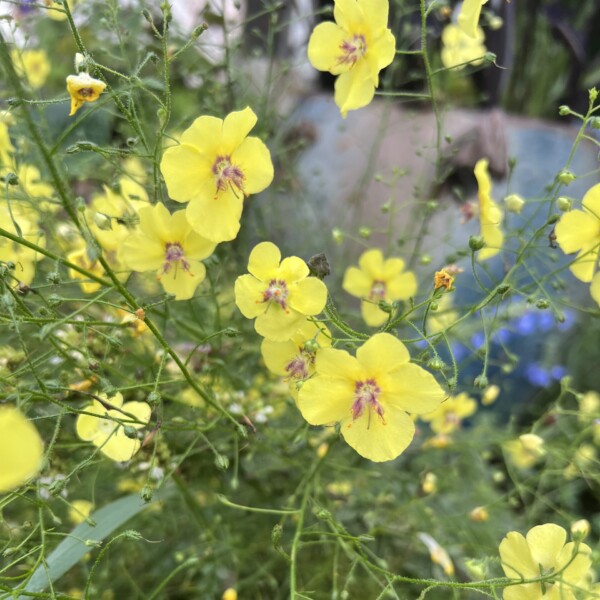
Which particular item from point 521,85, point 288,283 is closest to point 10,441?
point 288,283

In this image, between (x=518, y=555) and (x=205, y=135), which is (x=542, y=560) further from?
(x=205, y=135)

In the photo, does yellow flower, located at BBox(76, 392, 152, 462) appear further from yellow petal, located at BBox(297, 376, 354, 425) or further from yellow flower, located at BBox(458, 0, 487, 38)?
yellow flower, located at BBox(458, 0, 487, 38)

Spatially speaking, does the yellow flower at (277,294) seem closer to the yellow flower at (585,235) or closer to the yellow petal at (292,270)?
the yellow petal at (292,270)

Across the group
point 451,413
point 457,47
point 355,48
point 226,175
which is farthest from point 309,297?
point 457,47

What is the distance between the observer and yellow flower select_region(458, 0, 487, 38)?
0.49 meters

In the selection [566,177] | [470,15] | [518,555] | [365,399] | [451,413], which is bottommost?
[451,413]

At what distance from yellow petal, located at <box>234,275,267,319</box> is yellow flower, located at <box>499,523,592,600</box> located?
0.28 metres

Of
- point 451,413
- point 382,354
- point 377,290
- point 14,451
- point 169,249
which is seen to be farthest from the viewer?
point 451,413

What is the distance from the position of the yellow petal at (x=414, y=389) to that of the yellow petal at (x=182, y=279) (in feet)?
0.68

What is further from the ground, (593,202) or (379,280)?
(593,202)

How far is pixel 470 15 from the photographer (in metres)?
0.50

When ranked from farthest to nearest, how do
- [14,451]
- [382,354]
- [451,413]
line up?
[451,413] → [382,354] → [14,451]

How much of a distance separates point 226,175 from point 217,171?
1cm

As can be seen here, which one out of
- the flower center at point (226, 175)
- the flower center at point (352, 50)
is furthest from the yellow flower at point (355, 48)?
the flower center at point (226, 175)
